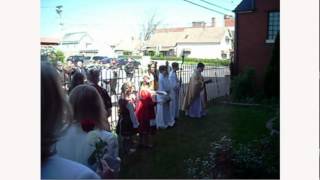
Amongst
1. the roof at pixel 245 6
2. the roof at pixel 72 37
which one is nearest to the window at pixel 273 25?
the roof at pixel 245 6

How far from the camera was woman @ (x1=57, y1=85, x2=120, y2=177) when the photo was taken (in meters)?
2.32

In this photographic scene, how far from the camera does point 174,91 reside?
2646mm

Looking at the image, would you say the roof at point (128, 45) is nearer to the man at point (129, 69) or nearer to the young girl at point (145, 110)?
the man at point (129, 69)

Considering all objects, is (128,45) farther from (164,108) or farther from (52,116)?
(52,116)

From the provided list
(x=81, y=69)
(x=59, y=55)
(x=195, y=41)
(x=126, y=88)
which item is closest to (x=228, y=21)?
(x=195, y=41)

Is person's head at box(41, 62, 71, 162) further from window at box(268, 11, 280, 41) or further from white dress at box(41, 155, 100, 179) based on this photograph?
window at box(268, 11, 280, 41)

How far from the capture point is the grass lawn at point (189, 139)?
2.56 metres

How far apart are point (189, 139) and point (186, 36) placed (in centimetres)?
66

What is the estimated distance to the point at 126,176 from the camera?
2592 millimetres

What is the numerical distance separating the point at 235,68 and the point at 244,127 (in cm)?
38

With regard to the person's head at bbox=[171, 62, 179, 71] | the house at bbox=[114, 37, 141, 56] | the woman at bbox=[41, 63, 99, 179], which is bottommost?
the woman at bbox=[41, 63, 99, 179]

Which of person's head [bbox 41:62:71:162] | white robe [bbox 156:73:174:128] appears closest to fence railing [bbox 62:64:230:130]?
white robe [bbox 156:73:174:128]

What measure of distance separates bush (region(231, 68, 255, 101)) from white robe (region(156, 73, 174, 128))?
16.4 inches

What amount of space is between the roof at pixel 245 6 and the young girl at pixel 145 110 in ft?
2.37
